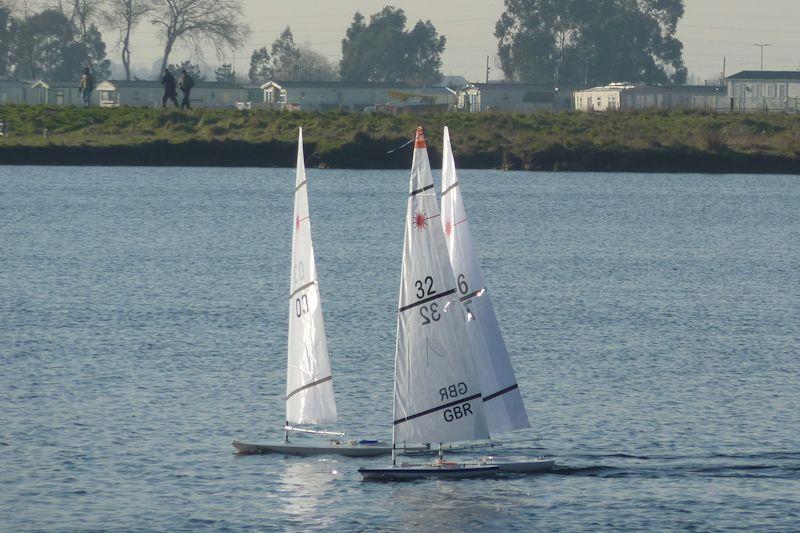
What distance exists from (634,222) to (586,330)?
43728 mm

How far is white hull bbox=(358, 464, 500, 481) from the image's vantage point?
31.6m

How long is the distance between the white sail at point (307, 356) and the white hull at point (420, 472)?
4.95 ft

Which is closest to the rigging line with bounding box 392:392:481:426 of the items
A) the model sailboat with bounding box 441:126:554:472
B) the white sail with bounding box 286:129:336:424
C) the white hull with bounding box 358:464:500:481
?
the white hull with bounding box 358:464:500:481

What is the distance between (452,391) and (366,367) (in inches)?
555

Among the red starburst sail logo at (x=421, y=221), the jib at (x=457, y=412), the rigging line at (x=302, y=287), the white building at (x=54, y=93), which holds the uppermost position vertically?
the white building at (x=54, y=93)

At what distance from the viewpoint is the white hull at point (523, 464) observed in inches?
1288

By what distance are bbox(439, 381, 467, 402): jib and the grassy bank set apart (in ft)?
297

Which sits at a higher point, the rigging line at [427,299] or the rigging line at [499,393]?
the rigging line at [427,299]

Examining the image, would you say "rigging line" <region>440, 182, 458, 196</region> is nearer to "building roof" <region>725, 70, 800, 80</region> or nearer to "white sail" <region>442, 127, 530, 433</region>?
"white sail" <region>442, 127, 530, 433</region>

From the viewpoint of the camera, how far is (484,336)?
107ft

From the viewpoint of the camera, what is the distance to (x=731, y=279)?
225 feet

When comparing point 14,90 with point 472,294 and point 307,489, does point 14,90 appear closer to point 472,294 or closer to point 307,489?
point 472,294

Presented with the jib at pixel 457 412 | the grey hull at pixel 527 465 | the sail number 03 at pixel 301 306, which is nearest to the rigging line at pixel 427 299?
the jib at pixel 457 412

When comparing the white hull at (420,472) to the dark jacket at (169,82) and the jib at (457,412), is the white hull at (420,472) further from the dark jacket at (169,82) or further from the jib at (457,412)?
the dark jacket at (169,82)
